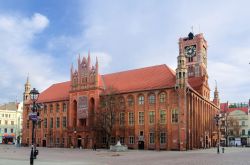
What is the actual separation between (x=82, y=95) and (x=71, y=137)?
11043 millimetres

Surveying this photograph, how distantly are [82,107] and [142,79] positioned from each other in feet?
56.3

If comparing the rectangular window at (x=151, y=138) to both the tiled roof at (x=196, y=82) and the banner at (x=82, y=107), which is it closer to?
the banner at (x=82, y=107)

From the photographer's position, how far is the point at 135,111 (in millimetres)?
74562

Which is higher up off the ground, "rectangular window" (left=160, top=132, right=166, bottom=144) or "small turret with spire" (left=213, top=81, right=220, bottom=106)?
"small turret with spire" (left=213, top=81, right=220, bottom=106)

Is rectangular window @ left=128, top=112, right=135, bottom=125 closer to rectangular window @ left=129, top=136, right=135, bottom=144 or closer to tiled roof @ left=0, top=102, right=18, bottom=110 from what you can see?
rectangular window @ left=129, top=136, right=135, bottom=144

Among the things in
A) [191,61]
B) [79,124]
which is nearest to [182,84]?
[79,124]

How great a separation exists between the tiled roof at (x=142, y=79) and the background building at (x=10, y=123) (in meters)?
50.5

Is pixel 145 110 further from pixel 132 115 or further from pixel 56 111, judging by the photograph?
pixel 56 111

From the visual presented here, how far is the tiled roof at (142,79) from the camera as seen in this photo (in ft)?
240

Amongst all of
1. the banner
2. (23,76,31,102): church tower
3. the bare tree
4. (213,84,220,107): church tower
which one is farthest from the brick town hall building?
the bare tree

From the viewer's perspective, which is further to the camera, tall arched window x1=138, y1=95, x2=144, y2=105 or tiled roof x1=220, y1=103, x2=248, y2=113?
tiled roof x1=220, y1=103, x2=248, y2=113

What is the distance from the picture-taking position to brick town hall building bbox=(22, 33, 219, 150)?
6869cm

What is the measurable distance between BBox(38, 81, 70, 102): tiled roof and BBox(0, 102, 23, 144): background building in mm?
25287

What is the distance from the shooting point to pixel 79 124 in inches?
3295
